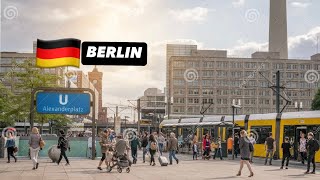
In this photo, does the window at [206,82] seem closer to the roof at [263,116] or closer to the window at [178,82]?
the window at [178,82]

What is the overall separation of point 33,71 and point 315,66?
97.7m

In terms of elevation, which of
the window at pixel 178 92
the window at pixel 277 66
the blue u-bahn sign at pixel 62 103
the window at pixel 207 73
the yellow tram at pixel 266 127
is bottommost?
the yellow tram at pixel 266 127

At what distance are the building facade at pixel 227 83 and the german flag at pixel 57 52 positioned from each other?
350 feet

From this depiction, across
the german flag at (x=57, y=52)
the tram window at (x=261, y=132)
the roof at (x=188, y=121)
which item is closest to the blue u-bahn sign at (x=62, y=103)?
the german flag at (x=57, y=52)

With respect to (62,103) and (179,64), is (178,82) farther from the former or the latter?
(62,103)

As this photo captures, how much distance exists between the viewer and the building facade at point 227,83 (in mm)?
135125

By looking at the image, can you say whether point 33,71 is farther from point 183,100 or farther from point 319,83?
point 319,83

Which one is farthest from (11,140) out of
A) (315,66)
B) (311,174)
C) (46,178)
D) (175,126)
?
(315,66)

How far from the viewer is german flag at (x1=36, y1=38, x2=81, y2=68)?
2734 cm

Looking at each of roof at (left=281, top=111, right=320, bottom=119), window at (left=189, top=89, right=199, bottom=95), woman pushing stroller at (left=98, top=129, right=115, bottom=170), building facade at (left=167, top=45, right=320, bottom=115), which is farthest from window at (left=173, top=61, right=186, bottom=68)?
woman pushing stroller at (left=98, top=129, right=115, bottom=170)

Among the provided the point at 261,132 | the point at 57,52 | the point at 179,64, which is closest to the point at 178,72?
the point at 179,64

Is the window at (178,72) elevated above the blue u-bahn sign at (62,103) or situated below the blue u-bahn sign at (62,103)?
above

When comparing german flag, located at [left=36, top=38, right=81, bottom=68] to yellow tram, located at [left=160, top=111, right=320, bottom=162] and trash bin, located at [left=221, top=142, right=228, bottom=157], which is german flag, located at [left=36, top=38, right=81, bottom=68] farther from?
trash bin, located at [left=221, top=142, right=228, bottom=157]

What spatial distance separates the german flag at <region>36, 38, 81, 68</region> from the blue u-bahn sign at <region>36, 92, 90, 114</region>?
13.2ft
